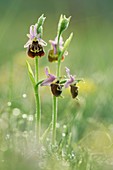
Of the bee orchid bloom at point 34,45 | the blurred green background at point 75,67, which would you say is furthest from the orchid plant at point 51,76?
the blurred green background at point 75,67

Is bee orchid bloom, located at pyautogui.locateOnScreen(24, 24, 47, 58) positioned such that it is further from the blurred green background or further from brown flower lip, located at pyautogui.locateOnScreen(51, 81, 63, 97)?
the blurred green background

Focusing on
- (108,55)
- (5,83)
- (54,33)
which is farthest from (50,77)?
(54,33)

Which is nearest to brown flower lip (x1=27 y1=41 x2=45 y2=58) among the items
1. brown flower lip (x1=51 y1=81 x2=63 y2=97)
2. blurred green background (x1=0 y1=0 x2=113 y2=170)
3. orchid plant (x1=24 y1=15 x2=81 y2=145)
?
orchid plant (x1=24 y1=15 x2=81 y2=145)

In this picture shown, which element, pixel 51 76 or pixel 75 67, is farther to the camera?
pixel 75 67

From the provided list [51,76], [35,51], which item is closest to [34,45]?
[35,51]

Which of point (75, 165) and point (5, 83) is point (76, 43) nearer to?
point (5, 83)

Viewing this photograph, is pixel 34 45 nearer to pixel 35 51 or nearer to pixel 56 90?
pixel 35 51

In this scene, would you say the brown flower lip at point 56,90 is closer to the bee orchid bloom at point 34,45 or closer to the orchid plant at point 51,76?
the orchid plant at point 51,76

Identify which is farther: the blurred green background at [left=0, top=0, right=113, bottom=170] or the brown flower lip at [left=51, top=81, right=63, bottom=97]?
the blurred green background at [left=0, top=0, right=113, bottom=170]
